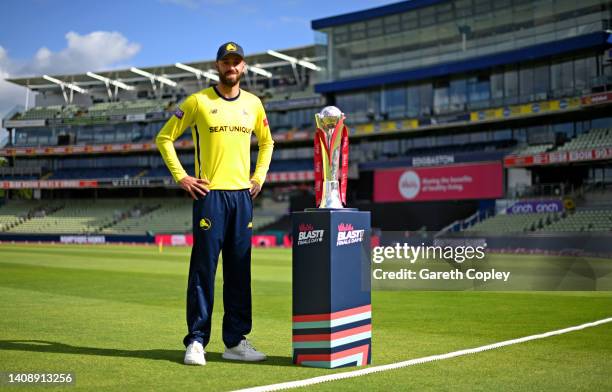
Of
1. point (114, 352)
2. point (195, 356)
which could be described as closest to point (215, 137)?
point (195, 356)

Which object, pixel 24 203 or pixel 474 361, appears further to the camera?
pixel 24 203

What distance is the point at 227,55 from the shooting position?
269 inches

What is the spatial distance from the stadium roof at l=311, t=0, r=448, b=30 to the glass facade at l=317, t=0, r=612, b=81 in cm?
51

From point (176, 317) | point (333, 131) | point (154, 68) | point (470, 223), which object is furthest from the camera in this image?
point (154, 68)

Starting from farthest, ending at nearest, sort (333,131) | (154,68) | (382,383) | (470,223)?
(154,68) → (470,223) → (333,131) → (382,383)

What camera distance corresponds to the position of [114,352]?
702 centimetres

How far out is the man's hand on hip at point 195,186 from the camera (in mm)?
6629

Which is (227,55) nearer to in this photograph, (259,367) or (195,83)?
(259,367)

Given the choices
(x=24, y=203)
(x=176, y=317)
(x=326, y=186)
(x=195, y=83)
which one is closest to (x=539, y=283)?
(x=176, y=317)

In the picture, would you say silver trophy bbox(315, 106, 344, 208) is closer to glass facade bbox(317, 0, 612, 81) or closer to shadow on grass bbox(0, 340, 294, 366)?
shadow on grass bbox(0, 340, 294, 366)

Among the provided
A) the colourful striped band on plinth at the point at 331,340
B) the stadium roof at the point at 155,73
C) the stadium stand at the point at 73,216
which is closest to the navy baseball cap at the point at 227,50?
the colourful striped band on plinth at the point at 331,340

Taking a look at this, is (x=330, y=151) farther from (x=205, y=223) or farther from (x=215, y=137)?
(x=205, y=223)

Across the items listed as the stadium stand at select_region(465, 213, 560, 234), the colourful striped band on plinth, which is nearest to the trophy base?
the colourful striped band on plinth

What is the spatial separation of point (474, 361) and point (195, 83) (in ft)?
241
